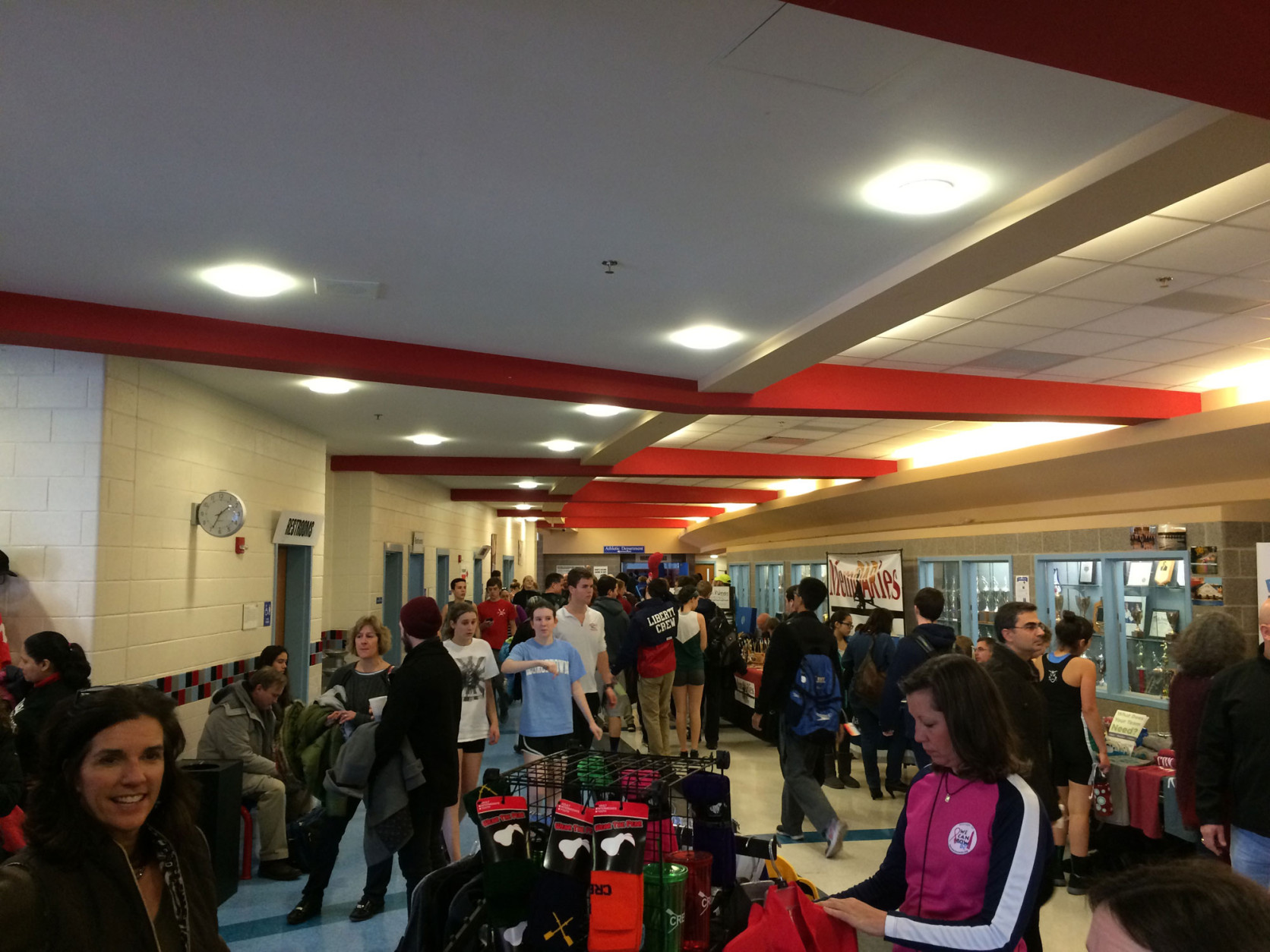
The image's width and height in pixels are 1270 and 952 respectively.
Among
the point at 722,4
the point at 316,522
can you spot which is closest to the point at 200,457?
the point at 316,522

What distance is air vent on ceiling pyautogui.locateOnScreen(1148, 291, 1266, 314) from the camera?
15.8ft

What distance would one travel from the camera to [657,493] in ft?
51.1

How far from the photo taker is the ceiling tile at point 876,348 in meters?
5.84

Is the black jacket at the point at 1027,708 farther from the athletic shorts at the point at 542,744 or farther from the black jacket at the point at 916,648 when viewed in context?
the athletic shorts at the point at 542,744

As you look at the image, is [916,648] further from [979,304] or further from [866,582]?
[866,582]

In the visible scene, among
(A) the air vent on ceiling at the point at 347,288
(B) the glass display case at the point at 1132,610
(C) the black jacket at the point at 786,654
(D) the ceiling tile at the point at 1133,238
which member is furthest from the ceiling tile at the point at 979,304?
(B) the glass display case at the point at 1132,610

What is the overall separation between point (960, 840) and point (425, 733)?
266 centimetres

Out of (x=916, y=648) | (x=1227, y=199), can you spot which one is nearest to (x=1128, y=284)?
(x=1227, y=199)

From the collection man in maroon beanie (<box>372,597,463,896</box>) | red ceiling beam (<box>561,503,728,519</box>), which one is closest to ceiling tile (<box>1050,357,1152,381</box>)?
man in maroon beanie (<box>372,597,463,896</box>)

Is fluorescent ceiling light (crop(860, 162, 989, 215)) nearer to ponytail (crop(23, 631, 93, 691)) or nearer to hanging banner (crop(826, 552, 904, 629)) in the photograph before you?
ponytail (crop(23, 631, 93, 691))

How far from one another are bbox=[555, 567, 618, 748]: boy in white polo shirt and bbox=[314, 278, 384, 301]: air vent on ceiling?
230 centimetres

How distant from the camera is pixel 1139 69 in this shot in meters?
2.10

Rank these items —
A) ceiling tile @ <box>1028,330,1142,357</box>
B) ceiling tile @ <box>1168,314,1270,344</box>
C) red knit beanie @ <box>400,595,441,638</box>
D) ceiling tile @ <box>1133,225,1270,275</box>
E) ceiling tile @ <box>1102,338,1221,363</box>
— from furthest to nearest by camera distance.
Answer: ceiling tile @ <box>1102,338,1221,363</box> < ceiling tile @ <box>1028,330,1142,357</box> < ceiling tile @ <box>1168,314,1270,344</box> < red knit beanie @ <box>400,595,441,638</box> < ceiling tile @ <box>1133,225,1270,275</box>

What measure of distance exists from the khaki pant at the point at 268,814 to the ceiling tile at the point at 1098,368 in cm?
597
